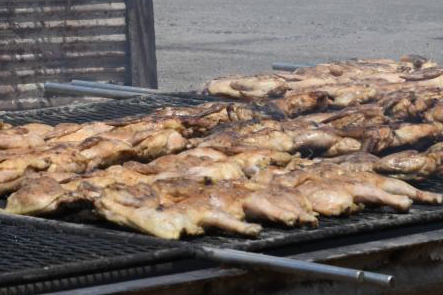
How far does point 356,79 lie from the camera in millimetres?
8078

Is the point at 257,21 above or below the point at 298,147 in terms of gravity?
below

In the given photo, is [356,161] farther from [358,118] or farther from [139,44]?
[139,44]

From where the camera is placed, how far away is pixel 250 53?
64.1 feet

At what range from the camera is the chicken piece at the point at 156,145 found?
574 centimetres

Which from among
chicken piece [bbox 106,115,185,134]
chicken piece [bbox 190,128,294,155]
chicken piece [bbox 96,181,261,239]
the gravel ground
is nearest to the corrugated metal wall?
the gravel ground

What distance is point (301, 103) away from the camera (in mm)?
6980

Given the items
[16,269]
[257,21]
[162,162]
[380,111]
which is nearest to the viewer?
[16,269]

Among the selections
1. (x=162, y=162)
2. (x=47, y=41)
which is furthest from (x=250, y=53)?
(x=162, y=162)

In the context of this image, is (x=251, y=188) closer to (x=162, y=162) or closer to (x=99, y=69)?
(x=162, y=162)

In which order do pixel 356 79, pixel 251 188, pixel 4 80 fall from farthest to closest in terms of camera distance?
pixel 4 80, pixel 356 79, pixel 251 188

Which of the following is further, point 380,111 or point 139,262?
point 380,111

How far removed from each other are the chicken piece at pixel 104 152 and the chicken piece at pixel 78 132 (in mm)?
361

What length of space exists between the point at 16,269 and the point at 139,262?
0.43m

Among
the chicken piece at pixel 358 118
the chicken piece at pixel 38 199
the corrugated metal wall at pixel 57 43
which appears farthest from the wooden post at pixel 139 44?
the chicken piece at pixel 38 199
